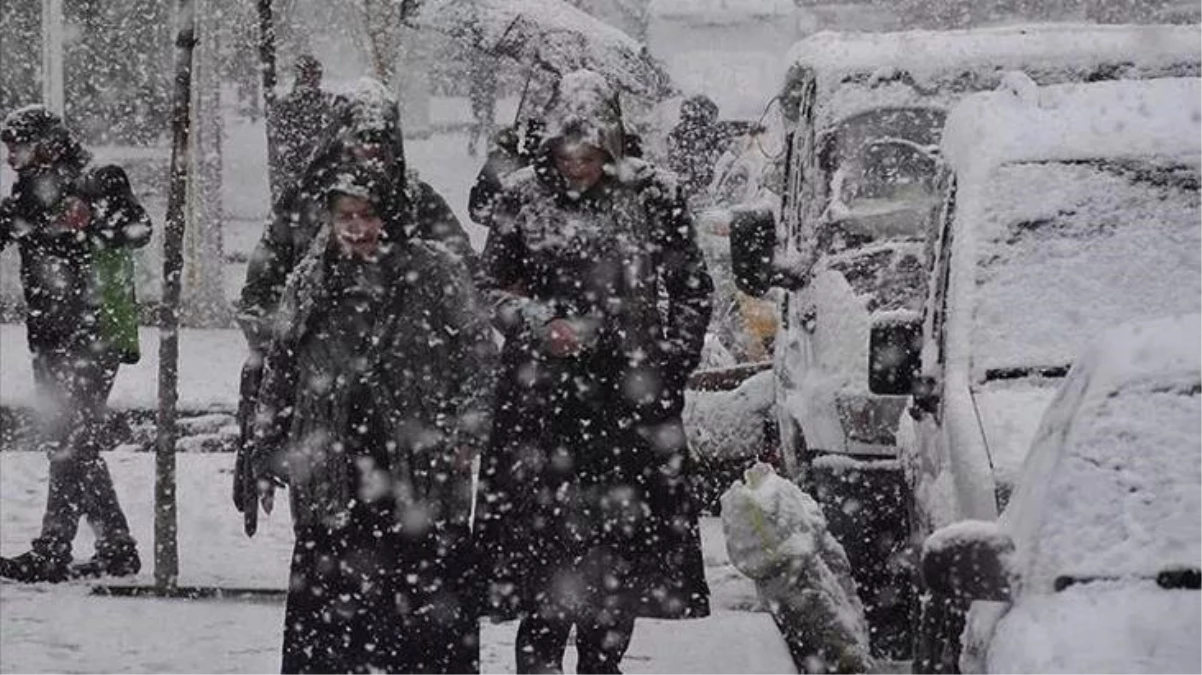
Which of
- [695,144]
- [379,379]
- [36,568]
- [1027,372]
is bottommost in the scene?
[36,568]

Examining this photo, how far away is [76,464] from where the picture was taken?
27.6ft

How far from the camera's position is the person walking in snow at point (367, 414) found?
5.83m

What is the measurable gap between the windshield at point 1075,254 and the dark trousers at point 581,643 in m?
1.43

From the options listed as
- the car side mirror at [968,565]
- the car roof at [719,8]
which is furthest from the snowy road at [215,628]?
the car roof at [719,8]

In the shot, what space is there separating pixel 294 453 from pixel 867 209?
10.7ft

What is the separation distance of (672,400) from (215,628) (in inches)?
83.1

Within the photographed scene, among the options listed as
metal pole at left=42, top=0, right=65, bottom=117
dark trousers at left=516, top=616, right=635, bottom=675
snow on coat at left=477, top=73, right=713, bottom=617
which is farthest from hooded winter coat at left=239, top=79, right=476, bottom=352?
metal pole at left=42, top=0, right=65, bottom=117

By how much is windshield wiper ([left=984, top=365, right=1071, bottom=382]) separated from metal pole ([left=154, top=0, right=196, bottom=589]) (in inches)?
134

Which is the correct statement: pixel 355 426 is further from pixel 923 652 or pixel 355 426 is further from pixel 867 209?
pixel 867 209

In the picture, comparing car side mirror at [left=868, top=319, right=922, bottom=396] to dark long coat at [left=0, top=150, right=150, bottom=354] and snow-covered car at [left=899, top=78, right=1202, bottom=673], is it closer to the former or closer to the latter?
snow-covered car at [left=899, top=78, right=1202, bottom=673]

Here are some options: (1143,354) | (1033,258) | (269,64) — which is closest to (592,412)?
(1033,258)

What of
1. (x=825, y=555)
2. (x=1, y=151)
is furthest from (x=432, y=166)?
(x=825, y=555)

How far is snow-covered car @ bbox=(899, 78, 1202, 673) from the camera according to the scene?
5309mm

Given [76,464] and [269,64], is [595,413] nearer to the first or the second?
[76,464]
